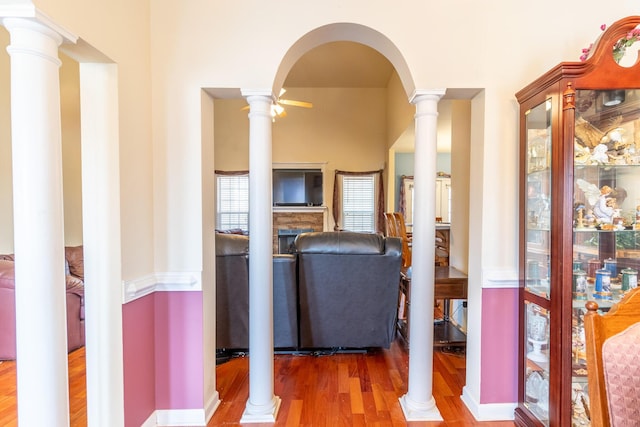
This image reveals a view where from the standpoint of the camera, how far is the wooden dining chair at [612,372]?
2.73 feet

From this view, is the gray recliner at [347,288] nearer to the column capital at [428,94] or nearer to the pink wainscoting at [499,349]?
the pink wainscoting at [499,349]

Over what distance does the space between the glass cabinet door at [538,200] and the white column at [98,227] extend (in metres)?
2.20

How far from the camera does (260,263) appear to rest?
1.93m

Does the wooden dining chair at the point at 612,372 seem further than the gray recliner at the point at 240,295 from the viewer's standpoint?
No

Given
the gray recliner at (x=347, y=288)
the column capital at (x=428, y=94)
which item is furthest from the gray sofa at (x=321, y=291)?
the column capital at (x=428, y=94)

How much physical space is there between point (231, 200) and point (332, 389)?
5.54 metres

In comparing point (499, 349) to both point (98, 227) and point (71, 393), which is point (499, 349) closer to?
point (98, 227)

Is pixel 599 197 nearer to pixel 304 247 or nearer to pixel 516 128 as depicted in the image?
pixel 516 128

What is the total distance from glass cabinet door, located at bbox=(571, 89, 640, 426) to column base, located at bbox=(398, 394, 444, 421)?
69cm

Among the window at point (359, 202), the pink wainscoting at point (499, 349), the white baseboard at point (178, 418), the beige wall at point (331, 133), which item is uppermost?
the beige wall at point (331, 133)

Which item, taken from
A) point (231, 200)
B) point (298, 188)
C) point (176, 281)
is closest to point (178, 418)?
point (176, 281)

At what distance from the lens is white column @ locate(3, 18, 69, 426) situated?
3.72ft

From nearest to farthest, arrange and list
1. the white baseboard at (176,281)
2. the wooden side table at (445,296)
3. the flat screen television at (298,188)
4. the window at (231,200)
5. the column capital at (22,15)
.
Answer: the column capital at (22,15) < the white baseboard at (176,281) < the wooden side table at (445,296) < the flat screen television at (298,188) < the window at (231,200)

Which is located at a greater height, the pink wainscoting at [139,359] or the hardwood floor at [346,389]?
the pink wainscoting at [139,359]
